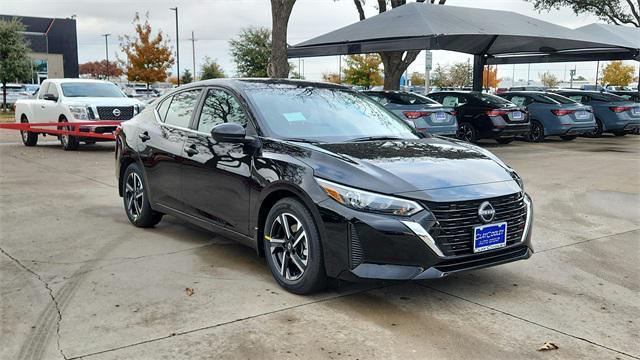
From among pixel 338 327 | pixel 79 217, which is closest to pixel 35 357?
pixel 338 327

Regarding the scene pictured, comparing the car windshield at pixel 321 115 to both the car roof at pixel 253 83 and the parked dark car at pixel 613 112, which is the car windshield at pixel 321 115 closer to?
the car roof at pixel 253 83

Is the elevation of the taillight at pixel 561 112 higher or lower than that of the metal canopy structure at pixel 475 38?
lower

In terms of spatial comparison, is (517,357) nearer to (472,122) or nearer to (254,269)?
(254,269)

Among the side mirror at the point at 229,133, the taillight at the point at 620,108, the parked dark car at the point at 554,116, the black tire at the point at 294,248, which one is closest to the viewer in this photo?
the black tire at the point at 294,248

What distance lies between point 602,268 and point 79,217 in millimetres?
5553

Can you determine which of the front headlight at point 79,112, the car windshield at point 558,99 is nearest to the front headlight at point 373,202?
the front headlight at point 79,112

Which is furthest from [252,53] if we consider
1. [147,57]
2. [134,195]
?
[134,195]

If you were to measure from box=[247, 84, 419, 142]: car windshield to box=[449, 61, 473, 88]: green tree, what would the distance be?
57358 millimetres

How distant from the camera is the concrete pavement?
3594 mm

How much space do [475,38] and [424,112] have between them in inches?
254

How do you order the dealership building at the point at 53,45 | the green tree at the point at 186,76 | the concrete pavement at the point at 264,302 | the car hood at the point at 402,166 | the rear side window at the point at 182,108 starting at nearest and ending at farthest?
1. the concrete pavement at the point at 264,302
2. the car hood at the point at 402,166
3. the rear side window at the point at 182,108
4. the dealership building at the point at 53,45
5. the green tree at the point at 186,76

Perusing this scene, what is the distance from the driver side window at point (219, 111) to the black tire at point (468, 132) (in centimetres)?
1134

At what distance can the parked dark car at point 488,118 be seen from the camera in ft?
50.5

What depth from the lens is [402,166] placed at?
426 cm
